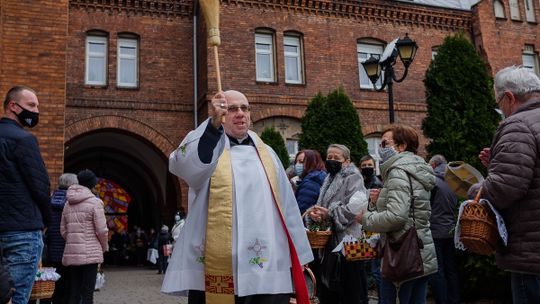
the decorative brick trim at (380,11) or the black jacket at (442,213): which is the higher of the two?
the decorative brick trim at (380,11)

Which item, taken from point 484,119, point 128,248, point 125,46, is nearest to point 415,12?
point 125,46

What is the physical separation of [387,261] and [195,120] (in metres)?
13.7

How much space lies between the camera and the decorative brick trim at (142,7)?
56.2 ft

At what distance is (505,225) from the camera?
304cm

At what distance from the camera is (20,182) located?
13.2 feet

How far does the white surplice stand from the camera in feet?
10.1

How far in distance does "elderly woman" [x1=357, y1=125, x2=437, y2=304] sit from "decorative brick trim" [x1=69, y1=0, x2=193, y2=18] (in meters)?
14.5

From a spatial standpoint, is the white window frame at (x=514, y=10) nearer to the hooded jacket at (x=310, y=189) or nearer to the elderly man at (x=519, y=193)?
the hooded jacket at (x=310, y=189)

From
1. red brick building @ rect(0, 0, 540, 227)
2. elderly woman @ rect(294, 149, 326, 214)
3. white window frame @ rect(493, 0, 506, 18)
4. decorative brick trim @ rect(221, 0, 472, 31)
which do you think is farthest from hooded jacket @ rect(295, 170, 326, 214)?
white window frame @ rect(493, 0, 506, 18)

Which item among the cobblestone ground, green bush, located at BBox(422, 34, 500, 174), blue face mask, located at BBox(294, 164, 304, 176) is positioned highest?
green bush, located at BBox(422, 34, 500, 174)

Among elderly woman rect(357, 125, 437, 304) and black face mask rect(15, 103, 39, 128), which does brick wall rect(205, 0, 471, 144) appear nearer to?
black face mask rect(15, 103, 39, 128)

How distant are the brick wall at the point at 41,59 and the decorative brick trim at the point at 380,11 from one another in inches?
356

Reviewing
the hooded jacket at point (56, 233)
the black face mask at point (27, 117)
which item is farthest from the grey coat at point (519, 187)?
the hooded jacket at point (56, 233)

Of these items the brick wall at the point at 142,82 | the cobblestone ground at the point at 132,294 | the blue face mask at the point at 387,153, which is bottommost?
the cobblestone ground at the point at 132,294
